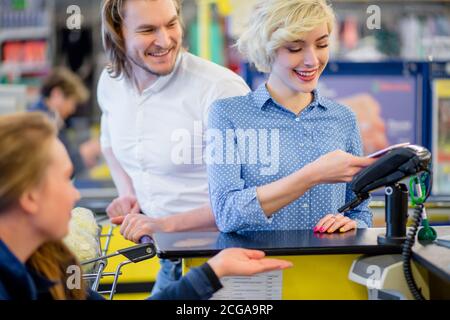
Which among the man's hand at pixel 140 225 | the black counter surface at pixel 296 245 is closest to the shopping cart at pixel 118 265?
the black counter surface at pixel 296 245

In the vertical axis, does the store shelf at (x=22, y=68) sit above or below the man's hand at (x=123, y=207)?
above

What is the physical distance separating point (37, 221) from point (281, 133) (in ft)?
2.35

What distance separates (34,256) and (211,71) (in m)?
0.75

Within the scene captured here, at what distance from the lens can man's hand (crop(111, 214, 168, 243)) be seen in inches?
82.0

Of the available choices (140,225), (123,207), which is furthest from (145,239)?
(123,207)

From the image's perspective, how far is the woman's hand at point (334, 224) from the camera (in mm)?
1848

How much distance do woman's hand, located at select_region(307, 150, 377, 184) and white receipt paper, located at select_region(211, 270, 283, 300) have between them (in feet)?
0.76

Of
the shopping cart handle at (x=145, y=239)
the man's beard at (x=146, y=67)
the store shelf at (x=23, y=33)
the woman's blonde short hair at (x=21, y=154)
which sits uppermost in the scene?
the store shelf at (x=23, y=33)

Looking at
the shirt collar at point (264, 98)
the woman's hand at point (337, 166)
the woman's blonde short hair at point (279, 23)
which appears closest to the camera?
the woman's hand at point (337, 166)

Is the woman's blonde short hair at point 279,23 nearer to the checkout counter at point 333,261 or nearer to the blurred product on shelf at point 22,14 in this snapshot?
the checkout counter at point 333,261

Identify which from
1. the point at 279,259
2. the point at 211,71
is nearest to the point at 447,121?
the point at 211,71

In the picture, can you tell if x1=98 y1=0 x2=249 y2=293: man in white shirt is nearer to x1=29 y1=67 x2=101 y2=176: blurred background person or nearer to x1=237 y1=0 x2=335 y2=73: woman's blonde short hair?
x1=29 y1=67 x2=101 y2=176: blurred background person

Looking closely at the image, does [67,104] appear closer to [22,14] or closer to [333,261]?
[22,14]

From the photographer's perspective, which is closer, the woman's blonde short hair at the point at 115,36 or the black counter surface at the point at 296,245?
the black counter surface at the point at 296,245
